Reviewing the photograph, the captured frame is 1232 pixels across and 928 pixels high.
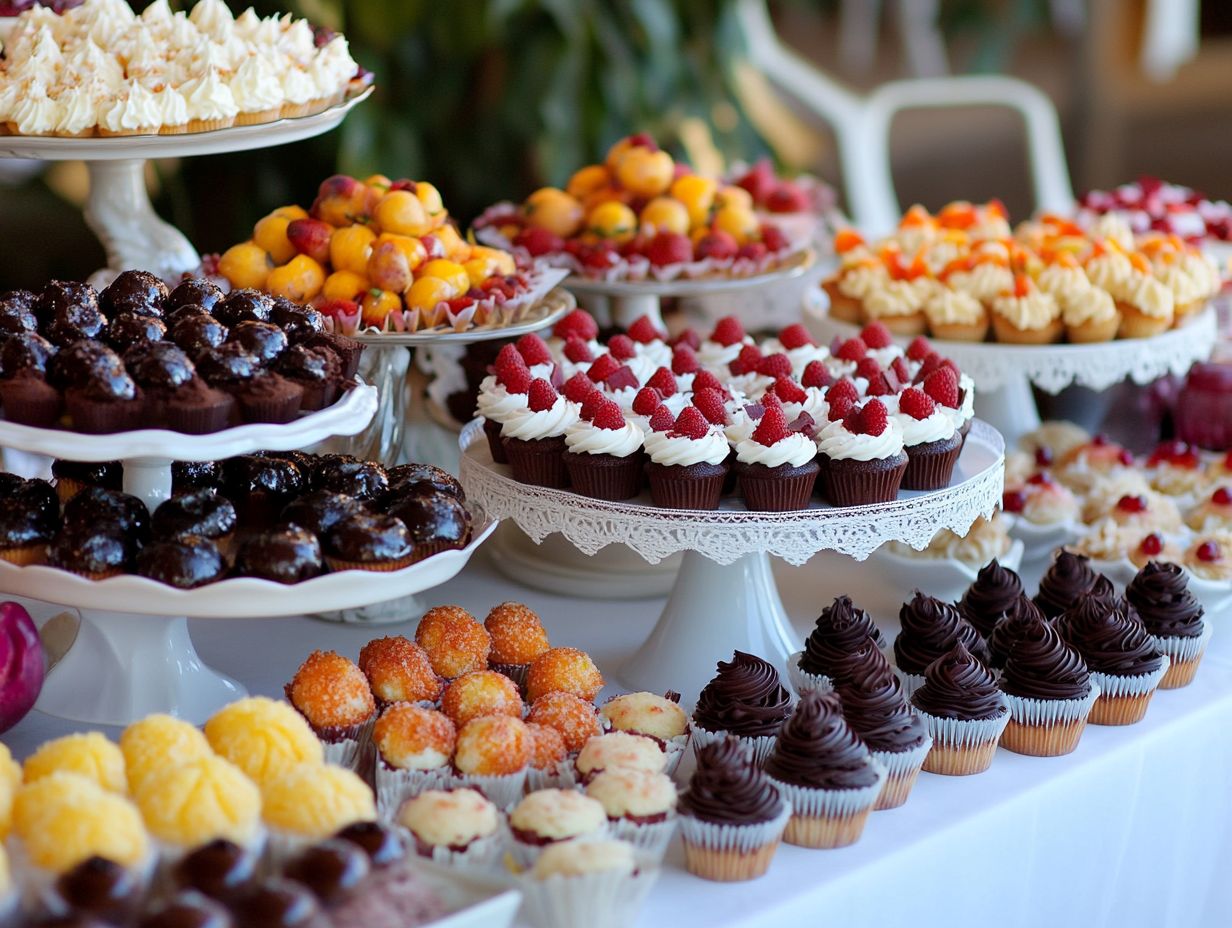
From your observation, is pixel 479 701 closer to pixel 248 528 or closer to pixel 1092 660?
pixel 248 528

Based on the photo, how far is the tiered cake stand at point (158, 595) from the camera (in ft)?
4.74

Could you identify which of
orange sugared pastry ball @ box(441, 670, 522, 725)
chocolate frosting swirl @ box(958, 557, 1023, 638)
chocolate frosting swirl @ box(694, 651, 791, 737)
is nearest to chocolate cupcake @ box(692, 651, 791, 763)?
chocolate frosting swirl @ box(694, 651, 791, 737)

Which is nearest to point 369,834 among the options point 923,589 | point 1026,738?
point 1026,738

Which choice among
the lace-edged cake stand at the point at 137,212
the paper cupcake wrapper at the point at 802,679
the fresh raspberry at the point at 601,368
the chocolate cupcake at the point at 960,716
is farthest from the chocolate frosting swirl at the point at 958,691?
the lace-edged cake stand at the point at 137,212

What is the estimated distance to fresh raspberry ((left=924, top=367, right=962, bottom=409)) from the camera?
1.92m

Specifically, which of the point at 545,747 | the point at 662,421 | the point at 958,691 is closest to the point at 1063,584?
the point at 958,691

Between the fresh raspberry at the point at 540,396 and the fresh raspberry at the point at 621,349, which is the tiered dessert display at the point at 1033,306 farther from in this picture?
the fresh raspberry at the point at 540,396

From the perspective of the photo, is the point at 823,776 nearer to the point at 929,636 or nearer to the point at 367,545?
the point at 929,636

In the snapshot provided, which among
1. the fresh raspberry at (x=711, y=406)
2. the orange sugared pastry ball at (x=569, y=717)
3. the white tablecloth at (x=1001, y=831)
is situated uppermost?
the fresh raspberry at (x=711, y=406)

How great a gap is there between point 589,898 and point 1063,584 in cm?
94

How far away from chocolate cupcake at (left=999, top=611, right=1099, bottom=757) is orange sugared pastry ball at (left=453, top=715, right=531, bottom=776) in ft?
1.94

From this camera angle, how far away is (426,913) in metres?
1.21

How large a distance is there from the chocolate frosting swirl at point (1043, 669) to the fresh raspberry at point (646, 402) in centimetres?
52

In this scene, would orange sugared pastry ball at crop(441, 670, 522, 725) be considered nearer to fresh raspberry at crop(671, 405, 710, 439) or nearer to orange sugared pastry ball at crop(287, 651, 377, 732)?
orange sugared pastry ball at crop(287, 651, 377, 732)
